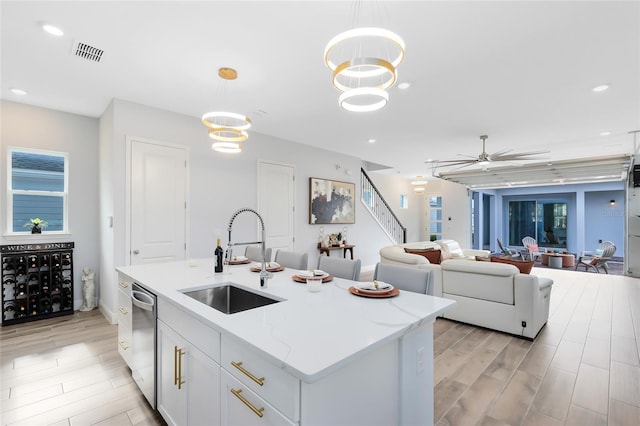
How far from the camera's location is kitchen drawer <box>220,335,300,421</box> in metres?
1.01

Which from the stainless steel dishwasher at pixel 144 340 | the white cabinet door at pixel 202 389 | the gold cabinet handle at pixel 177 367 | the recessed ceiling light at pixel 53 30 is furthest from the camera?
the recessed ceiling light at pixel 53 30

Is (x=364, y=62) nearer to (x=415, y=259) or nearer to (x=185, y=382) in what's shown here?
(x=185, y=382)

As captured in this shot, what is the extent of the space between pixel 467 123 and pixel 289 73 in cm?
305

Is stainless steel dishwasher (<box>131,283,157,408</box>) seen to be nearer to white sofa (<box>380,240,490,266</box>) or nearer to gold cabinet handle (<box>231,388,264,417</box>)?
gold cabinet handle (<box>231,388,264,417</box>)

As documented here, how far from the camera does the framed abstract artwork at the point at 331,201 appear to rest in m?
6.36

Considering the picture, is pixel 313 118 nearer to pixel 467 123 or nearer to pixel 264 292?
pixel 467 123

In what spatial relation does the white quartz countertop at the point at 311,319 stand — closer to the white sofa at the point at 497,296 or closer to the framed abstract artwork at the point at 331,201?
the white sofa at the point at 497,296

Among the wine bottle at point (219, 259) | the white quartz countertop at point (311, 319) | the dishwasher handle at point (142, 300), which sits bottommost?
the dishwasher handle at point (142, 300)

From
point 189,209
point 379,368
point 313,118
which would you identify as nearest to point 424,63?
point 313,118

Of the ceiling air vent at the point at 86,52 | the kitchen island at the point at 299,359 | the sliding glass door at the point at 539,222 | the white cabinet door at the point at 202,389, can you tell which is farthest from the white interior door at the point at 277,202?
the sliding glass door at the point at 539,222

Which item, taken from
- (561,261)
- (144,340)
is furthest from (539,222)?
(144,340)

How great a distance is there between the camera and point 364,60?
183 cm

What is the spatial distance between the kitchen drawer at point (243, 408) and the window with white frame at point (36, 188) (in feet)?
14.8

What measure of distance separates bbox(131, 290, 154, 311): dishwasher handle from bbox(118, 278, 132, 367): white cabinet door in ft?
0.68
